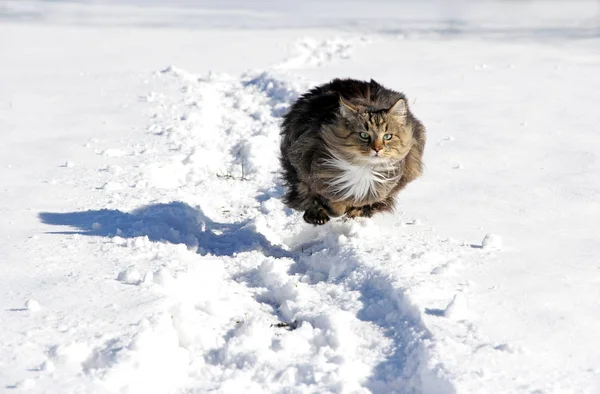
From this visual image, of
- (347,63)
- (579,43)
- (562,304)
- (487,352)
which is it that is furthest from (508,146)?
(579,43)

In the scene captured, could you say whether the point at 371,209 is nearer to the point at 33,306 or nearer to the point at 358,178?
the point at 358,178

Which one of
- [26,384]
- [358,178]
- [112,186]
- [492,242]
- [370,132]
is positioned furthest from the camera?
[112,186]

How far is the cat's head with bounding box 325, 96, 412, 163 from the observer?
4.78 metres

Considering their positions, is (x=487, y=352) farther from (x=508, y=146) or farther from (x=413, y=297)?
(x=508, y=146)

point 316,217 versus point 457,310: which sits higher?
point 457,310

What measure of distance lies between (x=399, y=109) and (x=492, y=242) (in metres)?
1.02

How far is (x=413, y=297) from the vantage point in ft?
12.5

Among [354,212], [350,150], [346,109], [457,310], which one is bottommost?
[354,212]

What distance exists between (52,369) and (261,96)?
21.0 feet

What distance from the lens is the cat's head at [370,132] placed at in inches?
188

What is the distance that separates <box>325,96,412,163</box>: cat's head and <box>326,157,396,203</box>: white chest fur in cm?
7

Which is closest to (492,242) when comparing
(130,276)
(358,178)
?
(358,178)

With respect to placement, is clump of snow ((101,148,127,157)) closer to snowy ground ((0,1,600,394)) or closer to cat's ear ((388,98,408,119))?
snowy ground ((0,1,600,394))

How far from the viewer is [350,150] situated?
485cm
